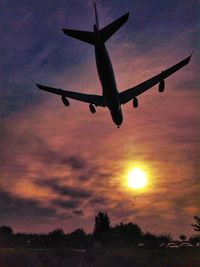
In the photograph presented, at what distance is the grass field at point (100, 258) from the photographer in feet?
300

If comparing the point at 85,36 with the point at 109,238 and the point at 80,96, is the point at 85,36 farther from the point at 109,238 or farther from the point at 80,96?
the point at 109,238

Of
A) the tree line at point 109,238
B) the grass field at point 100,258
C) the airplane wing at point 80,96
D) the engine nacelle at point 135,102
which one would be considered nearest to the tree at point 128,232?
the tree line at point 109,238

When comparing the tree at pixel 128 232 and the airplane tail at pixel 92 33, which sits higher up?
the airplane tail at pixel 92 33

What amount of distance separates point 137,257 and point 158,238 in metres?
63.1

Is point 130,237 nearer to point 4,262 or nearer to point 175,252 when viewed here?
point 175,252

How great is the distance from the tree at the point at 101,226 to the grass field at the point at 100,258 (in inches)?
1817

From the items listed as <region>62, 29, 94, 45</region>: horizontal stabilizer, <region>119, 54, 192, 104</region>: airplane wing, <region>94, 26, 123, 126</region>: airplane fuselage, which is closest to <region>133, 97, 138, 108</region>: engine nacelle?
<region>94, 26, 123, 126</region>: airplane fuselage

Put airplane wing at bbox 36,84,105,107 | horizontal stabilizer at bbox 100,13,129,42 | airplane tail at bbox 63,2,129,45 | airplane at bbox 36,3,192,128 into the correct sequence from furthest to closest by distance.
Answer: airplane wing at bbox 36,84,105,107 < airplane at bbox 36,3,192,128 < airplane tail at bbox 63,2,129,45 < horizontal stabilizer at bbox 100,13,129,42

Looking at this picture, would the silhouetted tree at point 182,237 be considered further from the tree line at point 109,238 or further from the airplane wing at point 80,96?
the airplane wing at point 80,96

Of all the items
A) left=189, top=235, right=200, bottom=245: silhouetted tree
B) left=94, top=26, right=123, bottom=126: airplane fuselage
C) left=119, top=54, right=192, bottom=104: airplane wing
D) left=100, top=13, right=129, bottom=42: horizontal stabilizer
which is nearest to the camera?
left=100, top=13, right=129, bottom=42: horizontal stabilizer

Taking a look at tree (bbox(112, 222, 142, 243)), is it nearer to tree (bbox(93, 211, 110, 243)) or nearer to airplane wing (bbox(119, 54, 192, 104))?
tree (bbox(93, 211, 110, 243))

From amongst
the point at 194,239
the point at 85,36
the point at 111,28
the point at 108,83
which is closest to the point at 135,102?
the point at 108,83

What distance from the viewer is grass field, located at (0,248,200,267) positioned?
91500mm

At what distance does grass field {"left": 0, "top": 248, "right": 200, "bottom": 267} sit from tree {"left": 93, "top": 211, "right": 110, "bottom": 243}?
151ft
